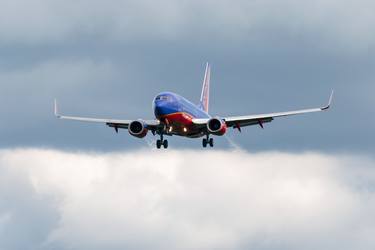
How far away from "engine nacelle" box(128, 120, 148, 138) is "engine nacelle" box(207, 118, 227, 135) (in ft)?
24.1

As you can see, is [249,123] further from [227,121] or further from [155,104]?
[155,104]

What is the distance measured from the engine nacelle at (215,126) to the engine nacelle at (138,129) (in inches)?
289

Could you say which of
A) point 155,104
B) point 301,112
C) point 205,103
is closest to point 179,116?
point 155,104

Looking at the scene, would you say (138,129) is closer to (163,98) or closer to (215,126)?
(163,98)

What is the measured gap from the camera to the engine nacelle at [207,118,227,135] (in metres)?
152

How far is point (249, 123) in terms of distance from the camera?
159250 mm

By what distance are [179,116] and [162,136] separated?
682 cm

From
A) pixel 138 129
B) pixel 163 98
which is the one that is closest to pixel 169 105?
pixel 163 98

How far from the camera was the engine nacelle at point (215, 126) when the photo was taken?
5984 inches

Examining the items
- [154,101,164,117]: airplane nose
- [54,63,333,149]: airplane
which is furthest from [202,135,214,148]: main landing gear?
[154,101,164,117]: airplane nose

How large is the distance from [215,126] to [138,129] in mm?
8700

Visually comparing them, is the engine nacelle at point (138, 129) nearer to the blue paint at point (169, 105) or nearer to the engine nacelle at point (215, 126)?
the blue paint at point (169, 105)

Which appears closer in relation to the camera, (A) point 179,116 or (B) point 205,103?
(A) point 179,116

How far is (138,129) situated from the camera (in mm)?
153250
